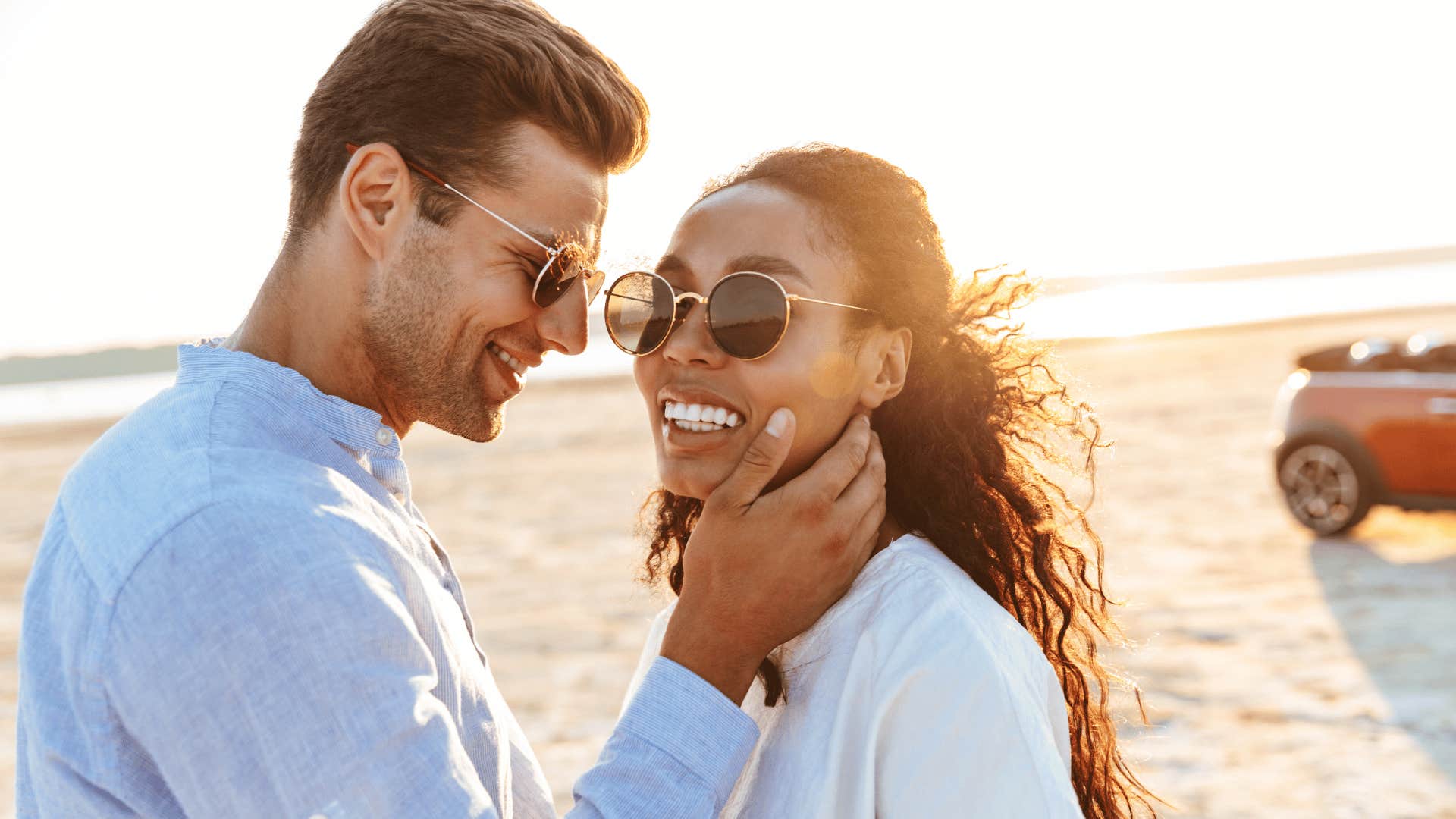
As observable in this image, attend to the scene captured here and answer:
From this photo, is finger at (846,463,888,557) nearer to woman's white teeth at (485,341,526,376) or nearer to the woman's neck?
the woman's neck

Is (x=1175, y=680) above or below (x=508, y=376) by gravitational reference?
below

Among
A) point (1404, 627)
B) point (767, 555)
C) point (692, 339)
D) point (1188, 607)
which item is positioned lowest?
point (1188, 607)

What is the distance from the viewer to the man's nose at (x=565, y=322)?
2.59 m

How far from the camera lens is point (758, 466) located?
2.35 m

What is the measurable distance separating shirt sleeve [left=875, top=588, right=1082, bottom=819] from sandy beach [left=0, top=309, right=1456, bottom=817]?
1417 millimetres

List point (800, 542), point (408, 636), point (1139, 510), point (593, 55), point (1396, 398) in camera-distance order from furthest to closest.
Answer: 1. point (1139, 510)
2. point (1396, 398)
3. point (593, 55)
4. point (800, 542)
5. point (408, 636)

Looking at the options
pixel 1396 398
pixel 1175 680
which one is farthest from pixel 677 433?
pixel 1396 398

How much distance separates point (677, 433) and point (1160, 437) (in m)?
12.9

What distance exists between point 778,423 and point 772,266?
1.10ft

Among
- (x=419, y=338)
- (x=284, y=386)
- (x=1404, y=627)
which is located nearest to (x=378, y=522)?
(x=284, y=386)

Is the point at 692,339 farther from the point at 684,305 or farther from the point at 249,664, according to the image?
the point at 249,664

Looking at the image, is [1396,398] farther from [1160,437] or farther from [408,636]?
[408,636]

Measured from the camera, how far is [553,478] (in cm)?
1420

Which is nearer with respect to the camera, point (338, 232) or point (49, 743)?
point (49, 743)
